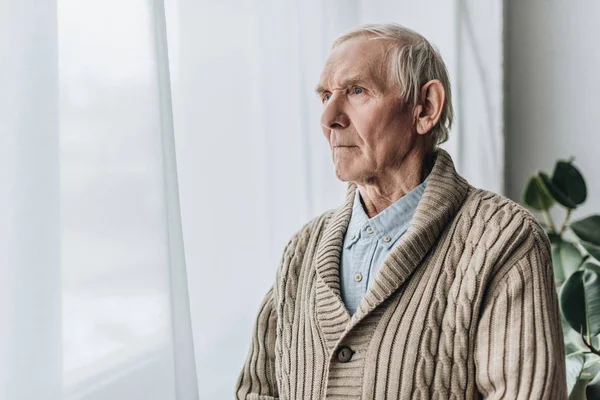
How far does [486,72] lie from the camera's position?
8.39ft

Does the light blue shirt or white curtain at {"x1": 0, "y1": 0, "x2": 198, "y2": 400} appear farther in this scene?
the light blue shirt

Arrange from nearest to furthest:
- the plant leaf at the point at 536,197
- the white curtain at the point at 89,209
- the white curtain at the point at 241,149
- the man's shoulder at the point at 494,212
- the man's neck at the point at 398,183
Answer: the white curtain at the point at 89,209, the man's shoulder at the point at 494,212, the man's neck at the point at 398,183, the white curtain at the point at 241,149, the plant leaf at the point at 536,197

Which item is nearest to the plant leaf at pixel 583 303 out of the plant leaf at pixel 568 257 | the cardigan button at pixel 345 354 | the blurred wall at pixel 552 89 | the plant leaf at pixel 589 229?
the plant leaf at pixel 589 229

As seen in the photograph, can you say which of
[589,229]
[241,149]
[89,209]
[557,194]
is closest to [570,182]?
[557,194]

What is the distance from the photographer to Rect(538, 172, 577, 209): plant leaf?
2191mm

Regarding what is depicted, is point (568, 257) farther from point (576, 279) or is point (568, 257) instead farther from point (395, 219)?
point (395, 219)

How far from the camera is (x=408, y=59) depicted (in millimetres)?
1228

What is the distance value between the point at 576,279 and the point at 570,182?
351 millimetres

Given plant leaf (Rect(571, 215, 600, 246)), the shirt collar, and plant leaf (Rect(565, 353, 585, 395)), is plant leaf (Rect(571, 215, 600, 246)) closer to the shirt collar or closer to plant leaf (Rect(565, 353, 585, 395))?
plant leaf (Rect(565, 353, 585, 395))

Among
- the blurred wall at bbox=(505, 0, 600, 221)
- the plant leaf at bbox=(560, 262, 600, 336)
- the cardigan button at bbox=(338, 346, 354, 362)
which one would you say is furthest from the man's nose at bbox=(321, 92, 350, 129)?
the blurred wall at bbox=(505, 0, 600, 221)

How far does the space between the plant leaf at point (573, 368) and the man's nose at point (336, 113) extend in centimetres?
106

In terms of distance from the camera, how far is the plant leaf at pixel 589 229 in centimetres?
202

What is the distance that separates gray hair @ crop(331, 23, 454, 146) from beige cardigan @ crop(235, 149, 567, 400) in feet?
0.44

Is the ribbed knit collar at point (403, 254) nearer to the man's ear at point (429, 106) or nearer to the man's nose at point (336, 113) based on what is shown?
the man's ear at point (429, 106)
